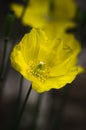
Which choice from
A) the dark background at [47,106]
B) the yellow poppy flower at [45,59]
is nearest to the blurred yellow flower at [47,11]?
the dark background at [47,106]

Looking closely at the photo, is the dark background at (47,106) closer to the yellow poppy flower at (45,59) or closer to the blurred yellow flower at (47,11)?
the blurred yellow flower at (47,11)

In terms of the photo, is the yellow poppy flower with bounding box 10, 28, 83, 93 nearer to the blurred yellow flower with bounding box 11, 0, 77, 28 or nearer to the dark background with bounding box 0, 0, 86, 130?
the blurred yellow flower with bounding box 11, 0, 77, 28

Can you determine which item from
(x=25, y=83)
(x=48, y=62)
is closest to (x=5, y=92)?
(x=25, y=83)

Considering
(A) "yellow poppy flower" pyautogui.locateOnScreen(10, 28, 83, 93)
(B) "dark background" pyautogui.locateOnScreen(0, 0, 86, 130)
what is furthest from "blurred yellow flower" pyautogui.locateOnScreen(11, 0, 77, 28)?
(A) "yellow poppy flower" pyautogui.locateOnScreen(10, 28, 83, 93)

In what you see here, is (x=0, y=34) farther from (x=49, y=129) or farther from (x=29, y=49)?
(x=29, y=49)

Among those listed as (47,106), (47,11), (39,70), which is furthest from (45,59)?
(47,106)

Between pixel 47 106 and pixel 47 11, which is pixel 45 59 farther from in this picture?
pixel 47 106
